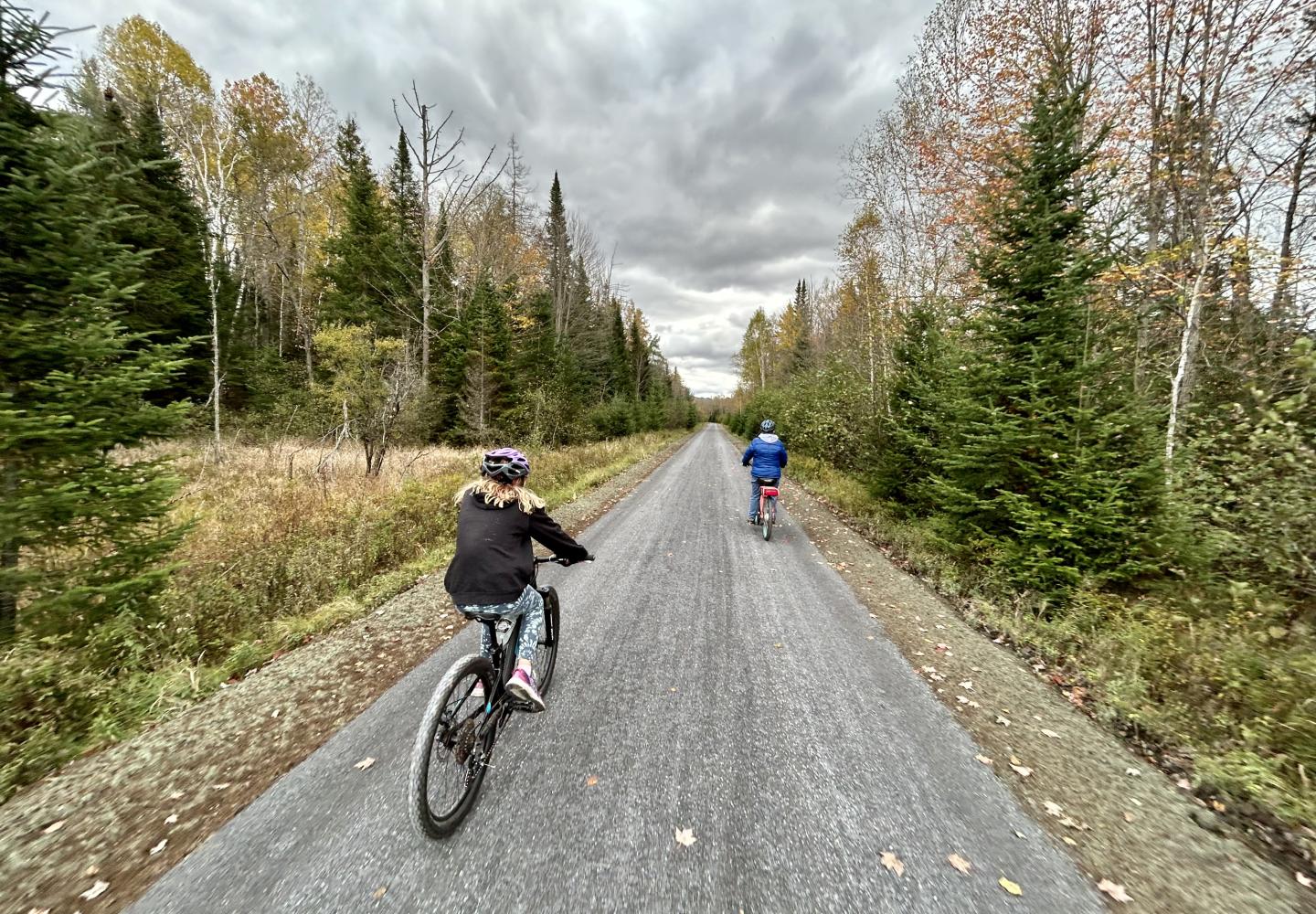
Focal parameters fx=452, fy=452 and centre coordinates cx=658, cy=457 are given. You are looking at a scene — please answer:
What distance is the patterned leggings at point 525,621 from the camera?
2920mm

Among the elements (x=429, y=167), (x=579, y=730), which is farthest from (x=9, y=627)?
(x=429, y=167)

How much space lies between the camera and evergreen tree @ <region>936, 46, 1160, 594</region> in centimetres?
511

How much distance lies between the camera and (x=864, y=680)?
4.01m

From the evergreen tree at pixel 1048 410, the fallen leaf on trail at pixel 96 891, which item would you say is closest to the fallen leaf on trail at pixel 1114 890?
the evergreen tree at pixel 1048 410

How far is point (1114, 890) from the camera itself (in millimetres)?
2213

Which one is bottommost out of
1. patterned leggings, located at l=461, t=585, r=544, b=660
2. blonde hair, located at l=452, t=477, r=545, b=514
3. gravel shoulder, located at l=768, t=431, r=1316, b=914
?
gravel shoulder, located at l=768, t=431, r=1316, b=914

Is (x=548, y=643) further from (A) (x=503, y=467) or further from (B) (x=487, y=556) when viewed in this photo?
(A) (x=503, y=467)

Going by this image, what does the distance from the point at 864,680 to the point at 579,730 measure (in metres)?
2.52

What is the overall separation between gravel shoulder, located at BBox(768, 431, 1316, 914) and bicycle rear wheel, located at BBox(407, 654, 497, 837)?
3276 millimetres

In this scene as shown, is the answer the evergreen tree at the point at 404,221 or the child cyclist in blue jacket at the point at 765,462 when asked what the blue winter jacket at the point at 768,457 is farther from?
the evergreen tree at the point at 404,221

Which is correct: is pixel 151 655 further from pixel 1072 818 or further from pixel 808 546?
pixel 808 546

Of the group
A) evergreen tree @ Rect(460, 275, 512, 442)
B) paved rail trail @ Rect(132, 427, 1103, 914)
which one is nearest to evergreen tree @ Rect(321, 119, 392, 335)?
evergreen tree @ Rect(460, 275, 512, 442)

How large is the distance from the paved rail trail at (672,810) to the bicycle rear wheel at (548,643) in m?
0.20

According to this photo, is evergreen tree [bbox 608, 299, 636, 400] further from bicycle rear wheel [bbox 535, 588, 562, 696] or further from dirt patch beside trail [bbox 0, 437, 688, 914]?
dirt patch beside trail [bbox 0, 437, 688, 914]
